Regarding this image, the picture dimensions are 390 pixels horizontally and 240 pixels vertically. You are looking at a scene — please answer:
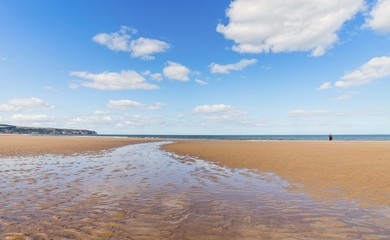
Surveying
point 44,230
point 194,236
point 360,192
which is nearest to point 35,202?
point 44,230

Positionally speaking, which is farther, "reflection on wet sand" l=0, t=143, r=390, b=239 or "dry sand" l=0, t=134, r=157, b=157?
"dry sand" l=0, t=134, r=157, b=157

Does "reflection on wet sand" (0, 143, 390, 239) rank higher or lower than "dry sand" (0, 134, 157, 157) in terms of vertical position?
lower

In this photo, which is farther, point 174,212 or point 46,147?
point 46,147

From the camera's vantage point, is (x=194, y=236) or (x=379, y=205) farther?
(x=379, y=205)

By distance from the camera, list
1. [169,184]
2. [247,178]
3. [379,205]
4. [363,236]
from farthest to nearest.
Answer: [247,178] < [169,184] < [379,205] < [363,236]

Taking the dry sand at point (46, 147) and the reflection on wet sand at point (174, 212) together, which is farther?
the dry sand at point (46, 147)

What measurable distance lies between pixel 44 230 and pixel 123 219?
1.85m

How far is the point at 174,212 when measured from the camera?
722 cm

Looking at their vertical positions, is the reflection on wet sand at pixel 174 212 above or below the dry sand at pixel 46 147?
below

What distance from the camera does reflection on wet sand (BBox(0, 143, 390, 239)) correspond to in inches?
222

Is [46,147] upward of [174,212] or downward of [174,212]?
upward

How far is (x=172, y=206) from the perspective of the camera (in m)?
7.87

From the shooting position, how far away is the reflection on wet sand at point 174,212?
18.5 feet

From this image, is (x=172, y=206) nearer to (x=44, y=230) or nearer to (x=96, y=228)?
(x=96, y=228)
